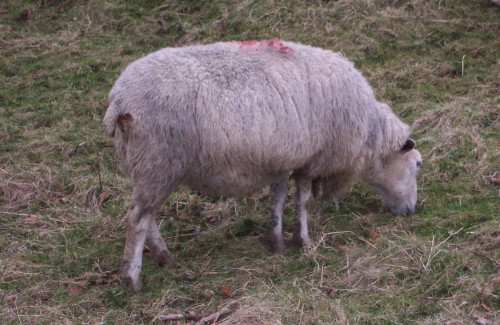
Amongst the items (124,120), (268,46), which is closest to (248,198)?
(268,46)

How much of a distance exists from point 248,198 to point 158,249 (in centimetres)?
129

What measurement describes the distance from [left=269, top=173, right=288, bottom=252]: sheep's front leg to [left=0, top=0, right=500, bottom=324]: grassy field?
0.09 metres

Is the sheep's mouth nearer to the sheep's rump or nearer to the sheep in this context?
the sheep

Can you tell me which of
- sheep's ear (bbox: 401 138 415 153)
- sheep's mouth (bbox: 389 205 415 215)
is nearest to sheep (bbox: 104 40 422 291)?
sheep's ear (bbox: 401 138 415 153)

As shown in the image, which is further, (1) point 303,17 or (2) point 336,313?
(1) point 303,17

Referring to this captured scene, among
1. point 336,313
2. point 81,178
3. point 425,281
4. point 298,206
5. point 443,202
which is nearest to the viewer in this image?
point 336,313

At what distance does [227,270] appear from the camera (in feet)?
17.7

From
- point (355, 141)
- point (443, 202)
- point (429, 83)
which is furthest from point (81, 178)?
point (429, 83)

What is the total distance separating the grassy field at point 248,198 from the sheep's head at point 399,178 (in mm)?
127

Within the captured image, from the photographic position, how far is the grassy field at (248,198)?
4805mm

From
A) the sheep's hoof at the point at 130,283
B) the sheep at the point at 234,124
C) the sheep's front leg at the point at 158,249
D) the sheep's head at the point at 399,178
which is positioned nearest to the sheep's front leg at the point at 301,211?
the sheep at the point at 234,124

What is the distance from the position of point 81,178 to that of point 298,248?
215cm

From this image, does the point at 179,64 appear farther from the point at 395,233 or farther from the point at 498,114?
the point at 498,114

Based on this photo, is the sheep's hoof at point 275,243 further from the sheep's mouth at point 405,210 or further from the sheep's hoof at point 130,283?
the sheep's hoof at point 130,283
